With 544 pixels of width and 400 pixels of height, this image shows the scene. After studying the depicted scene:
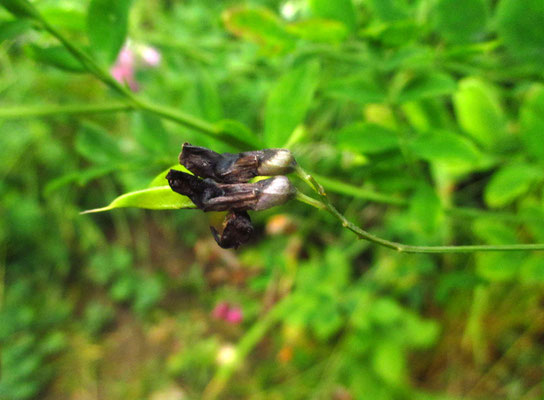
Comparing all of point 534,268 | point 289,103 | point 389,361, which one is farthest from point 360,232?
point 389,361

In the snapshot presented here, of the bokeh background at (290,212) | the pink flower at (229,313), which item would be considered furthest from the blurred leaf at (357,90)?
the pink flower at (229,313)

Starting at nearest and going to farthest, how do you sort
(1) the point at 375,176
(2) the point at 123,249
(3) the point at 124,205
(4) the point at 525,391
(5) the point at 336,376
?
1. (3) the point at 124,205
2. (1) the point at 375,176
3. (4) the point at 525,391
4. (5) the point at 336,376
5. (2) the point at 123,249

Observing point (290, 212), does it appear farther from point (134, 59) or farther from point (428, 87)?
point (428, 87)

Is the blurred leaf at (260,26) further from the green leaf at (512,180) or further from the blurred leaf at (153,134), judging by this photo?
the green leaf at (512,180)

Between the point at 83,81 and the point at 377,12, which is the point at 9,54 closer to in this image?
the point at 83,81

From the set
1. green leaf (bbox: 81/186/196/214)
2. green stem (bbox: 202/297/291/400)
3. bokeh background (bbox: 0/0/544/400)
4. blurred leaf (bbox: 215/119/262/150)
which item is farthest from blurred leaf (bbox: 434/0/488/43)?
green stem (bbox: 202/297/291/400)

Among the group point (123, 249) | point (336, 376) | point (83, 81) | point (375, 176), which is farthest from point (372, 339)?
point (83, 81)

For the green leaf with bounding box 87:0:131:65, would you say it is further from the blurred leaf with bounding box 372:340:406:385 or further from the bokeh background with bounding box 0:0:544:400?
the blurred leaf with bounding box 372:340:406:385
